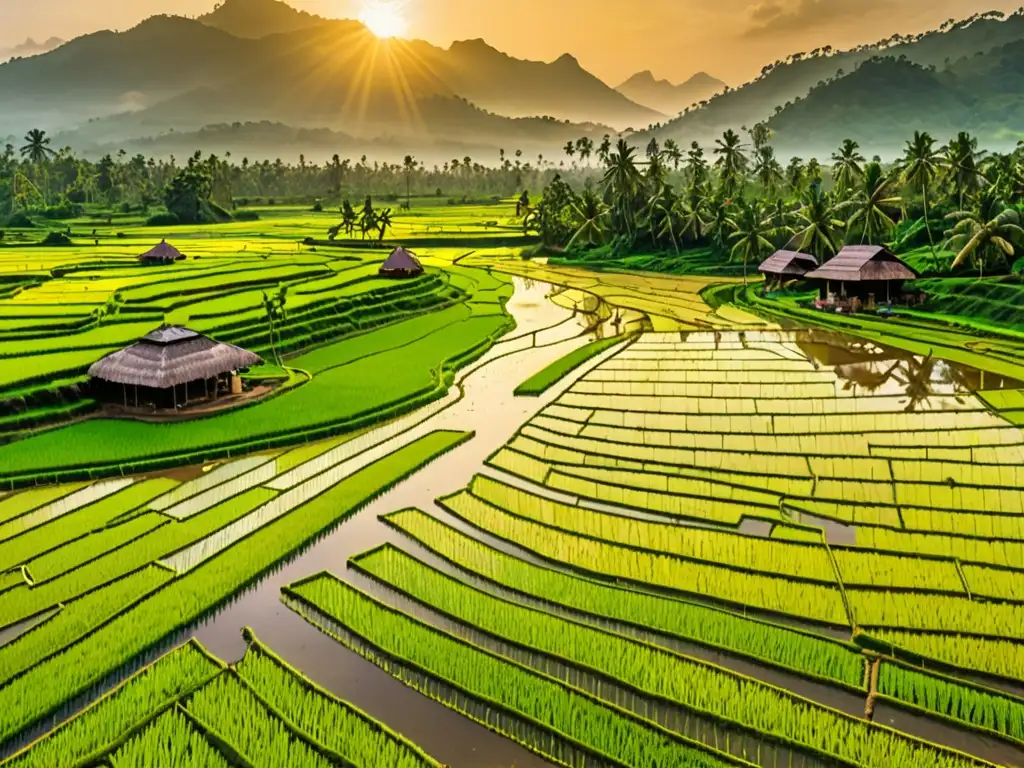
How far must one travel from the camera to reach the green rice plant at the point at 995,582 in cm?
1098

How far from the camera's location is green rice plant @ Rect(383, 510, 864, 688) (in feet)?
31.9

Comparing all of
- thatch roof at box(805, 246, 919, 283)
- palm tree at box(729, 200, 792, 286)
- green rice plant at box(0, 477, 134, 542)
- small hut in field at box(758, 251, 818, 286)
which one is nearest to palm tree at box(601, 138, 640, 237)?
palm tree at box(729, 200, 792, 286)

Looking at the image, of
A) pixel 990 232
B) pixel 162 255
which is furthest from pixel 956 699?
pixel 162 255

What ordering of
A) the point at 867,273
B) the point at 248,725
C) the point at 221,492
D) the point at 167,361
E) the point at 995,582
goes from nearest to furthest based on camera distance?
the point at 248,725 → the point at 995,582 → the point at 221,492 → the point at 167,361 → the point at 867,273

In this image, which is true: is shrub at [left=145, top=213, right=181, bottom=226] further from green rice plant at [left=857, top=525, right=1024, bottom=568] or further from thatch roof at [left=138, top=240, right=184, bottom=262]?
green rice plant at [left=857, top=525, right=1024, bottom=568]

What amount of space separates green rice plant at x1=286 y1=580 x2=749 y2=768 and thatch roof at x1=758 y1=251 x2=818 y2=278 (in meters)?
34.1

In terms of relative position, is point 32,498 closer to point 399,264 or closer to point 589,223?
point 399,264

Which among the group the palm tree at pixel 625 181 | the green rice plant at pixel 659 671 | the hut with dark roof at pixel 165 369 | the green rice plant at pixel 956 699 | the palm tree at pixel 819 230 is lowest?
the green rice plant at pixel 659 671

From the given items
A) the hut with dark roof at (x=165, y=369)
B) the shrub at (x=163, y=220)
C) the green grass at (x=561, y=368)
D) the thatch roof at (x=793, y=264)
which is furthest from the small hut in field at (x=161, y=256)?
the shrub at (x=163, y=220)

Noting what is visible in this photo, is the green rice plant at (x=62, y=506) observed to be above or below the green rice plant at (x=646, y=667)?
below

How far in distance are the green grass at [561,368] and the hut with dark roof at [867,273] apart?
11.6m

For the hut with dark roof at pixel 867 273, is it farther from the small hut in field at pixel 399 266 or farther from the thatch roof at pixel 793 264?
the small hut in field at pixel 399 266

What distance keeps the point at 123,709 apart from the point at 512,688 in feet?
14.4

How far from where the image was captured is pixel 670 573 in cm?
1198
